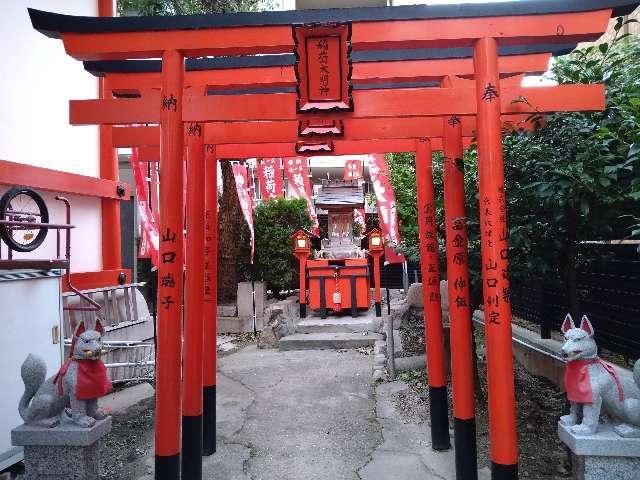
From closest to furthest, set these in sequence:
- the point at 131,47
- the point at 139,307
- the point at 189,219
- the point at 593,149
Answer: the point at 131,47 → the point at 593,149 → the point at 189,219 → the point at 139,307

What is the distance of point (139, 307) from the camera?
9797 millimetres

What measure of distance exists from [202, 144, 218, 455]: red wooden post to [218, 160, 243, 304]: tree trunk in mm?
8633

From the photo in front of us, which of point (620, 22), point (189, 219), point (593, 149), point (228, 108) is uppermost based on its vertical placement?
point (620, 22)

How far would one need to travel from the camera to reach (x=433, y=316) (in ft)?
18.2

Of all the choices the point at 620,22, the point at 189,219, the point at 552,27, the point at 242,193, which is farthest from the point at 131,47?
the point at 242,193

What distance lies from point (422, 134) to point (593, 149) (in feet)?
5.49

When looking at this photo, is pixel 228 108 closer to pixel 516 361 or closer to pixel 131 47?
pixel 131 47

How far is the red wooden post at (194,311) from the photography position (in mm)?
4645

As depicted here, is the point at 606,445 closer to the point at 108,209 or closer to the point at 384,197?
the point at 108,209

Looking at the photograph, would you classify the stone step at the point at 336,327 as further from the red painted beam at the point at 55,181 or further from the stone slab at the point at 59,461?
the stone slab at the point at 59,461

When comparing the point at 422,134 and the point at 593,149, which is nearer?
the point at 593,149

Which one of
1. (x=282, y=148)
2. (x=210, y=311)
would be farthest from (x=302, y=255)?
(x=210, y=311)

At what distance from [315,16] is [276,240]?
37.5ft

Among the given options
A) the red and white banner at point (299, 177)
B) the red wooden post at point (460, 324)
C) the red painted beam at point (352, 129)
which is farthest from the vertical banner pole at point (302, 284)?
the red wooden post at point (460, 324)
